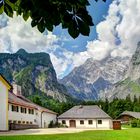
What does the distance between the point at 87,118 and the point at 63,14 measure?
271 feet

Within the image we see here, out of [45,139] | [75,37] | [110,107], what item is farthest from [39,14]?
[110,107]

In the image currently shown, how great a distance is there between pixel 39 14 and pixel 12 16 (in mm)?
883

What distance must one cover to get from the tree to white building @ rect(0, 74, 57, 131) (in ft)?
138

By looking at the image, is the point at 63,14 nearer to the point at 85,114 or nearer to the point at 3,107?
the point at 3,107

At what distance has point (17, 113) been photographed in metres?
55.6

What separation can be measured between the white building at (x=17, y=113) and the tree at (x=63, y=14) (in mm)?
42096

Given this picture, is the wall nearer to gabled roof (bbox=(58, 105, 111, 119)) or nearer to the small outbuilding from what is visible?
gabled roof (bbox=(58, 105, 111, 119))

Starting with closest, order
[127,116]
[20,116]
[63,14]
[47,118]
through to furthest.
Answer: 1. [63,14]
2. [20,116]
3. [47,118]
4. [127,116]

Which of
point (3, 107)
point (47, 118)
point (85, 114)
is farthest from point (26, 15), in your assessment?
point (85, 114)

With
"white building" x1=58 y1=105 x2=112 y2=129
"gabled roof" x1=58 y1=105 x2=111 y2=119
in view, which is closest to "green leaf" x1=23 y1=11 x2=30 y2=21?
"white building" x1=58 y1=105 x2=112 y2=129

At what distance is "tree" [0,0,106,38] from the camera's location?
3.85m

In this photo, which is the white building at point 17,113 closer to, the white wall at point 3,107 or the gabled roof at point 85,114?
the white wall at point 3,107

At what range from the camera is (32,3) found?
3.88m

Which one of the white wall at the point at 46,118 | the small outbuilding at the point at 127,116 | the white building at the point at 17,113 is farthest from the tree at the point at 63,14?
the small outbuilding at the point at 127,116
